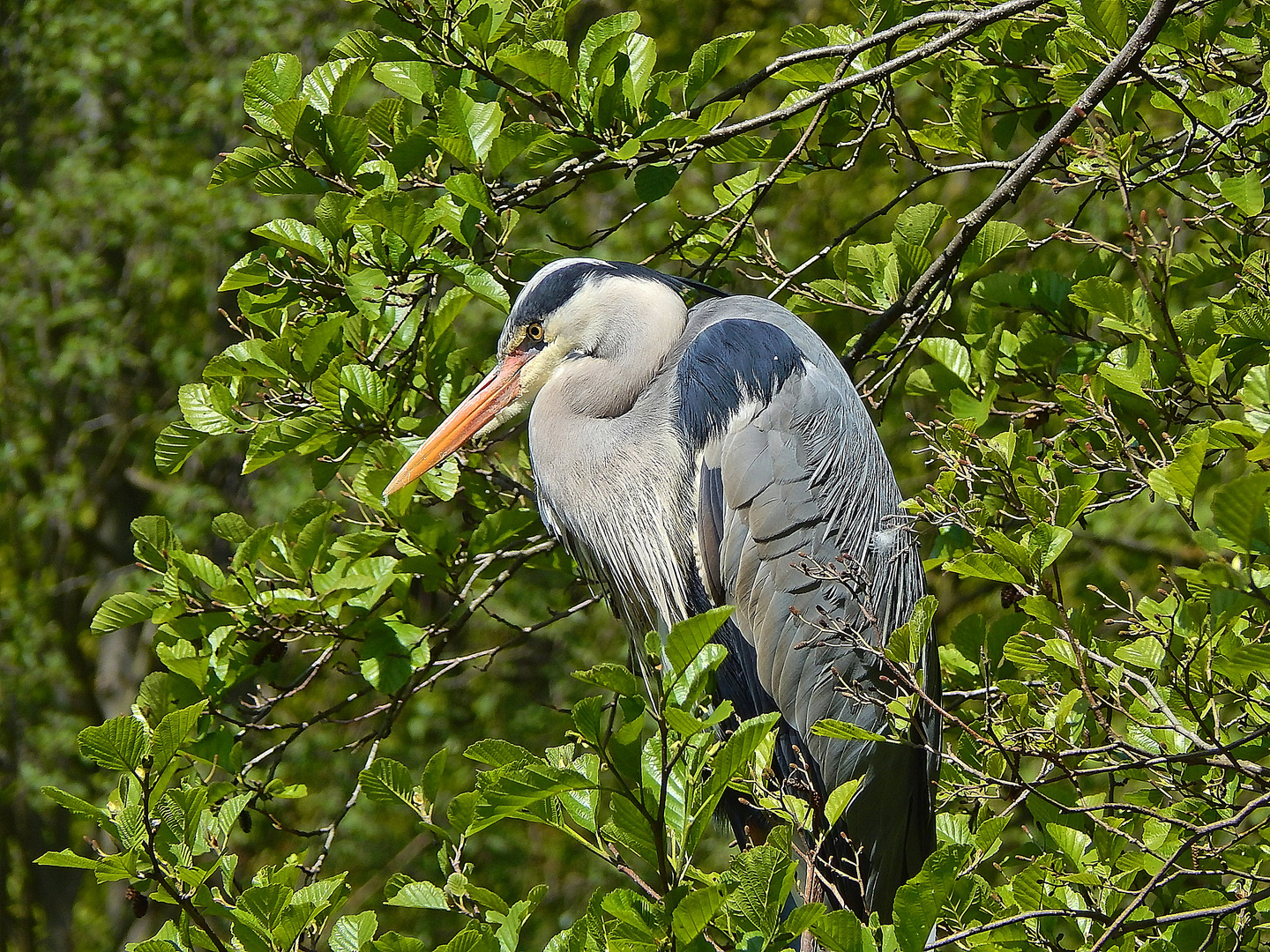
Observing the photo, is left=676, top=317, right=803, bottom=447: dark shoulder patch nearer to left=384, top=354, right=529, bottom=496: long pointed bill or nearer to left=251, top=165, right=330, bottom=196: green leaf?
left=384, top=354, right=529, bottom=496: long pointed bill

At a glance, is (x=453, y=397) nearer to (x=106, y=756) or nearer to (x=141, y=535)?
(x=141, y=535)

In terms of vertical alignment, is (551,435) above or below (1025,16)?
below

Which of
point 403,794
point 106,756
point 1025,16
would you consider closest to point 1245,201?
point 1025,16

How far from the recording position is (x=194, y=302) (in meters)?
8.86

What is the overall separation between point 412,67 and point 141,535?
1062 mm

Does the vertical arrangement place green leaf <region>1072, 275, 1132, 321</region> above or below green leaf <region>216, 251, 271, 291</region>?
below

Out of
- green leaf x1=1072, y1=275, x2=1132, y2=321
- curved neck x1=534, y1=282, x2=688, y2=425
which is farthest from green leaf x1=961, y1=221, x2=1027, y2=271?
curved neck x1=534, y1=282, x2=688, y2=425

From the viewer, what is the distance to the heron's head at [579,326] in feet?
9.90

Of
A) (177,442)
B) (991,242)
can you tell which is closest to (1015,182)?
(991,242)

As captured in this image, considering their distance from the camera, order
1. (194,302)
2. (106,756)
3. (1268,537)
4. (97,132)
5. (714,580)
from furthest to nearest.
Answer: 1. (194,302)
2. (97,132)
3. (714,580)
4. (106,756)
5. (1268,537)

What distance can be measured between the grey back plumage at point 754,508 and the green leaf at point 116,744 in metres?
1.23

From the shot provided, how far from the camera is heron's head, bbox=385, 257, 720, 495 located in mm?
3018

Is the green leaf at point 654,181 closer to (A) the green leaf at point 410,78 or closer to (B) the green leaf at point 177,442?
(A) the green leaf at point 410,78

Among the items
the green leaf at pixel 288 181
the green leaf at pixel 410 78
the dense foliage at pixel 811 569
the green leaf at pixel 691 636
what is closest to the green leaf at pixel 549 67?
the dense foliage at pixel 811 569
